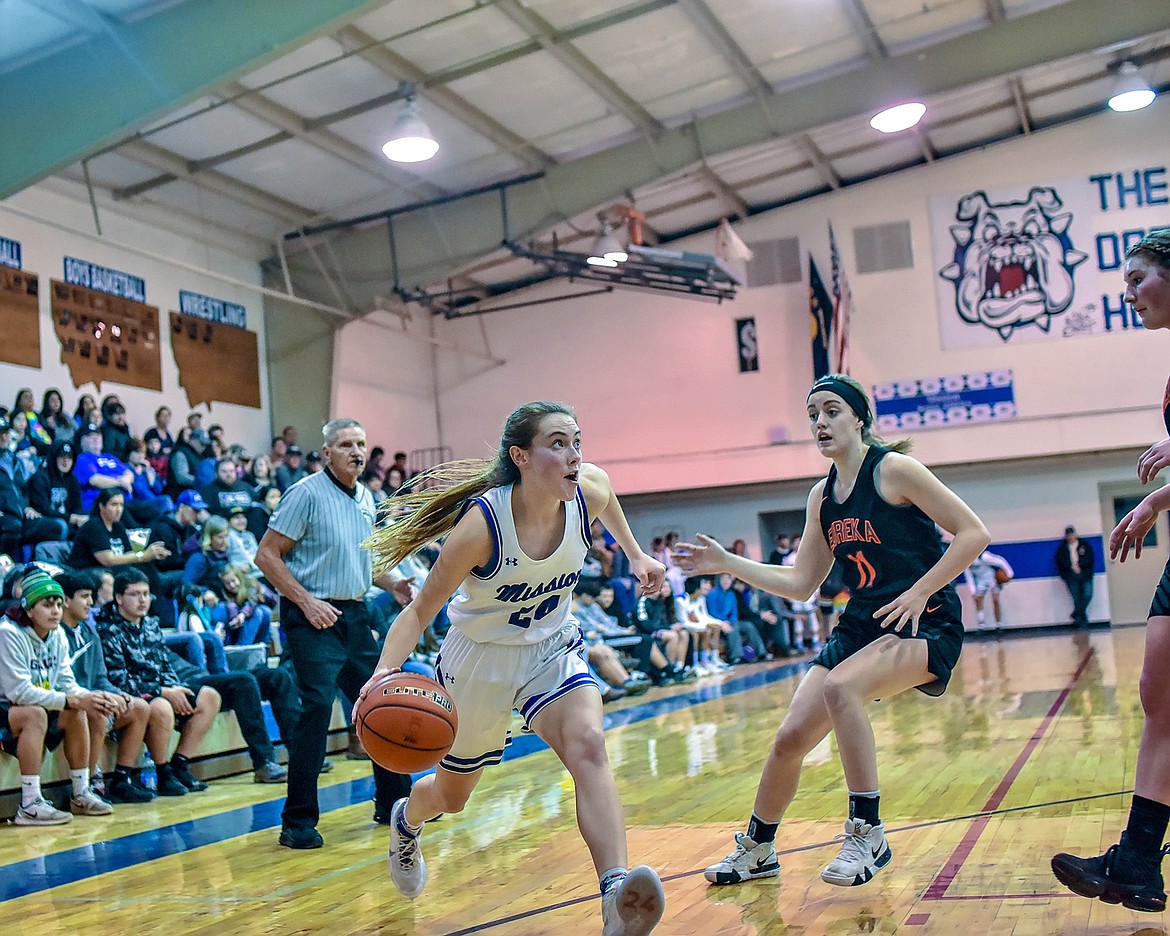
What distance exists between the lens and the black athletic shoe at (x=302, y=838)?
524cm

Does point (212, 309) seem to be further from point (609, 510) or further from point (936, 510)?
point (936, 510)

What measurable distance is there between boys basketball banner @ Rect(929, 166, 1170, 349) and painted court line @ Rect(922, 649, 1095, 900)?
38.9 ft

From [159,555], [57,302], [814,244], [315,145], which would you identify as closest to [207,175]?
[315,145]

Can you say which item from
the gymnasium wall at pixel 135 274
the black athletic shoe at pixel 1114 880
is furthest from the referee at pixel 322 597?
the gymnasium wall at pixel 135 274

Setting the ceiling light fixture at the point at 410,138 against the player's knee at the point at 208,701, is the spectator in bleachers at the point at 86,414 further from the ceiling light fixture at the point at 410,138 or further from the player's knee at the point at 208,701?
the player's knee at the point at 208,701

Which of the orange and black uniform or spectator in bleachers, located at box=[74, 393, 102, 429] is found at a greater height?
spectator in bleachers, located at box=[74, 393, 102, 429]

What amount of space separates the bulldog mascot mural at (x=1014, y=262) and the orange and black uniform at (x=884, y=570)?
54.7ft

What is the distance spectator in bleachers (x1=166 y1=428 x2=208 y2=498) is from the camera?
12.6 m

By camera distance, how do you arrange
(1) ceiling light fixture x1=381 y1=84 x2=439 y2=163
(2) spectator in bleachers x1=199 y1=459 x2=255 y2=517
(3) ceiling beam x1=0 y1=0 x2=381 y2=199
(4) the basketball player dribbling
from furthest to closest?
1. (2) spectator in bleachers x1=199 y1=459 x2=255 y2=517
2. (1) ceiling light fixture x1=381 y1=84 x2=439 y2=163
3. (3) ceiling beam x1=0 y1=0 x2=381 y2=199
4. (4) the basketball player dribbling

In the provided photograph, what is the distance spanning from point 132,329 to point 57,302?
47.4 inches

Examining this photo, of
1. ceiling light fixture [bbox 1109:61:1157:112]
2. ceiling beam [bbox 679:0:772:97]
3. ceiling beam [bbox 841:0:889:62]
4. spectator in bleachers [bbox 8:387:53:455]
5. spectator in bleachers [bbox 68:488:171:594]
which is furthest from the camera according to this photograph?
ceiling light fixture [bbox 1109:61:1157:112]

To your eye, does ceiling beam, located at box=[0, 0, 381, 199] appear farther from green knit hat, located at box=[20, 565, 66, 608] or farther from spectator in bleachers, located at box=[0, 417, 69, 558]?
green knit hat, located at box=[20, 565, 66, 608]

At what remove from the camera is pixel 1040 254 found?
19.6 meters

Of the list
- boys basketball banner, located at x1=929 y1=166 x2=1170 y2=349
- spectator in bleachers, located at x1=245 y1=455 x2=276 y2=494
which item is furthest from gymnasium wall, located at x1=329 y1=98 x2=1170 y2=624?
spectator in bleachers, located at x1=245 y1=455 x2=276 y2=494
